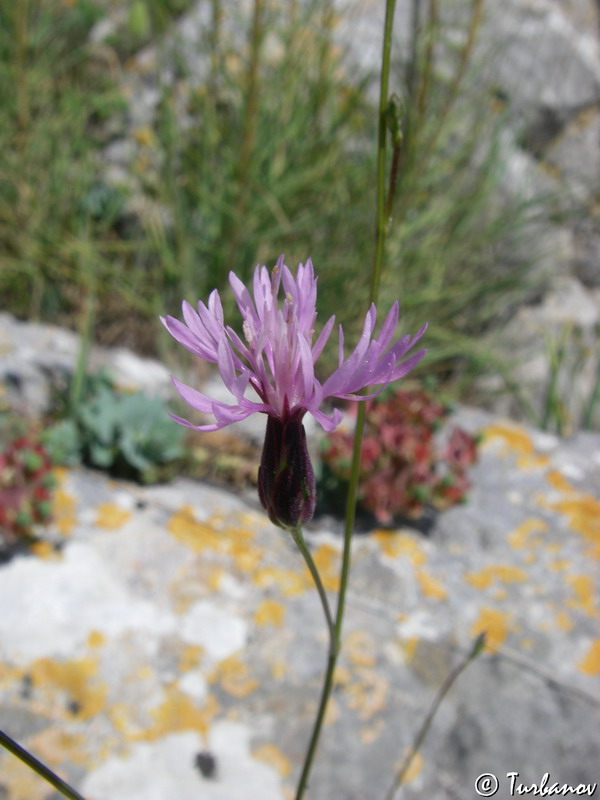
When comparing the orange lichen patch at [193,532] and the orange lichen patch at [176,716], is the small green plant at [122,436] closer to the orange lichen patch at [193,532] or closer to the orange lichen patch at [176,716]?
the orange lichen patch at [193,532]

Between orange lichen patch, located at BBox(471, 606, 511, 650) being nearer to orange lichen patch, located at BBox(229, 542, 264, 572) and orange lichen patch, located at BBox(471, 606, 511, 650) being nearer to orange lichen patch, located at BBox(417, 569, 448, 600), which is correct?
orange lichen patch, located at BBox(417, 569, 448, 600)

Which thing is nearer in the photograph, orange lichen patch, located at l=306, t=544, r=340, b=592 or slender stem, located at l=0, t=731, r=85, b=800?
slender stem, located at l=0, t=731, r=85, b=800

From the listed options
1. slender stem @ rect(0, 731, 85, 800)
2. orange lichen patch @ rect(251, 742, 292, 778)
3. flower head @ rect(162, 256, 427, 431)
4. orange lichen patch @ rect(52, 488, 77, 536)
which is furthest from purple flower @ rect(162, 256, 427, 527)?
orange lichen patch @ rect(52, 488, 77, 536)

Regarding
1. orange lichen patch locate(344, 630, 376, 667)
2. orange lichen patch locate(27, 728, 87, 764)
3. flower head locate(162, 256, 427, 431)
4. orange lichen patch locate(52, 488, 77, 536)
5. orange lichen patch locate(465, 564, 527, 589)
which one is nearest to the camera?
flower head locate(162, 256, 427, 431)

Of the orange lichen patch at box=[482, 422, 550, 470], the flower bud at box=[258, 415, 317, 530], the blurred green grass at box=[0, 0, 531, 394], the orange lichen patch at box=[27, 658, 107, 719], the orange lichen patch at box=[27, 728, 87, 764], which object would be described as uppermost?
the blurred green grass at box=[0, 0, 531, 394]

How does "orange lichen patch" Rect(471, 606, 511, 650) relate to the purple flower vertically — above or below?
below

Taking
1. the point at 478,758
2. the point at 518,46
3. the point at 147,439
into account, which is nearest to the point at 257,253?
the point at 147,439

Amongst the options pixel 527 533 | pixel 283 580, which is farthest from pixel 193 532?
pixel 527 533

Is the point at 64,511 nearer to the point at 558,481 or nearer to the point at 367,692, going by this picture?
the point at 367,692
